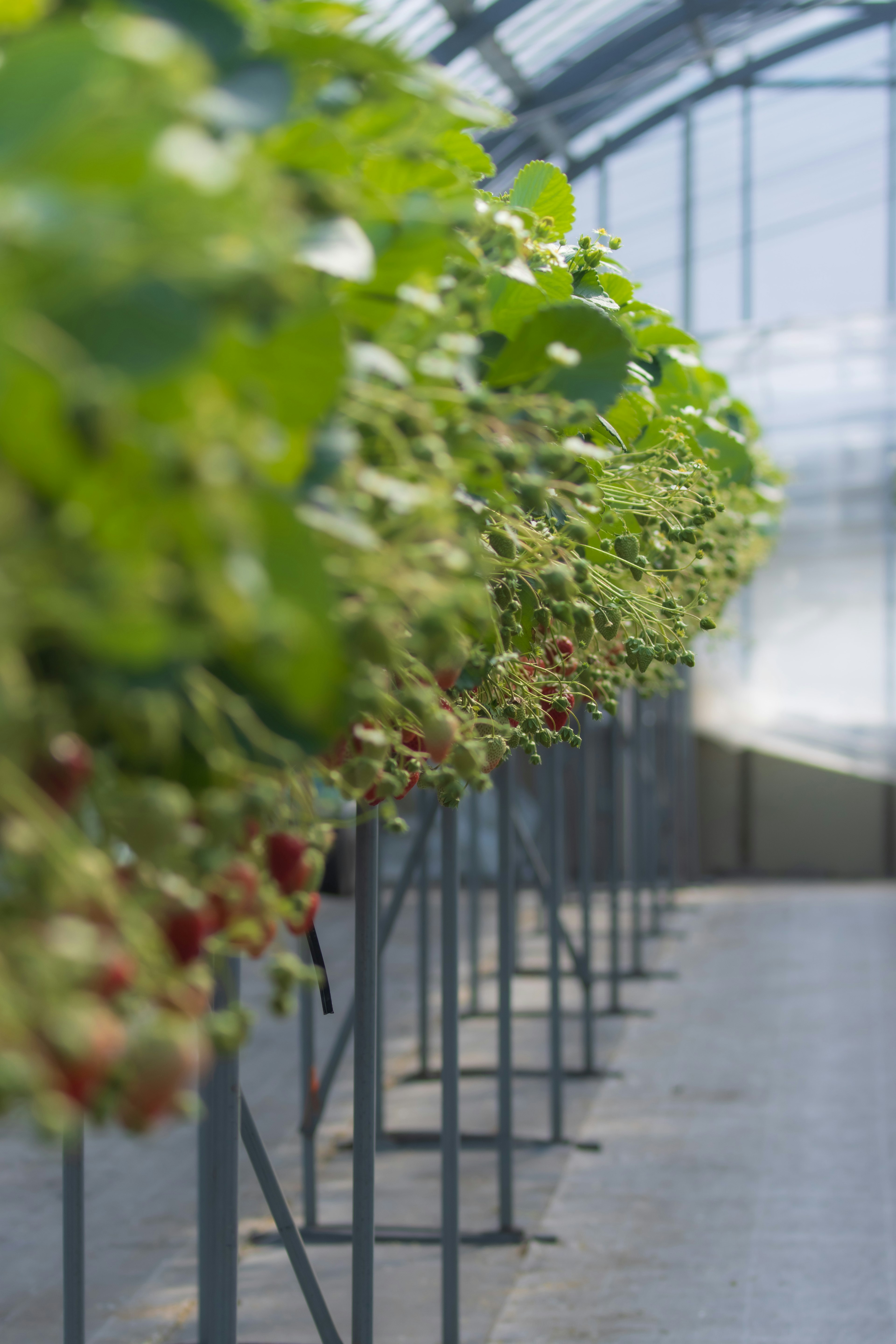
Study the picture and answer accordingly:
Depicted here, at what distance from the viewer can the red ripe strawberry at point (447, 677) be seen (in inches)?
33.5

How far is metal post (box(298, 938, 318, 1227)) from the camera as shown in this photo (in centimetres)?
310

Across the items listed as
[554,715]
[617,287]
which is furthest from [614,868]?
[617,287]

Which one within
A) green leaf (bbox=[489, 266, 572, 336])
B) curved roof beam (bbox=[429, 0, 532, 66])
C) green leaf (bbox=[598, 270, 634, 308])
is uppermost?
curved roof beam (bbox=[429, 0, 532, 66])

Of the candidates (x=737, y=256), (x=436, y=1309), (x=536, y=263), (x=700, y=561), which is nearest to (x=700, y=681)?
(x=737, y=256)

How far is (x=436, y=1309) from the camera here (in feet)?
9.49

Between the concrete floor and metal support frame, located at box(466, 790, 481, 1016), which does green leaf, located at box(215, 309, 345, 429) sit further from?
metal support frame, located at box(466, 790, 481, 1016)

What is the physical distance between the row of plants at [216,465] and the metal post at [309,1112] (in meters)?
2.49

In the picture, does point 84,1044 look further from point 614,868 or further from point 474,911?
point 474,911

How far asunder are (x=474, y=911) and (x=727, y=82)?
6.33m

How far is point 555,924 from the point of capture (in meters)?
3.71

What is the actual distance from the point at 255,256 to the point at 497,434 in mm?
263

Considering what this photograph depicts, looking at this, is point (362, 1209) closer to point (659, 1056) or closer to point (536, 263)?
point (536, 263)

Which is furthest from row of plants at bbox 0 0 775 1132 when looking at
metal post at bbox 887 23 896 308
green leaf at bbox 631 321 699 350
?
metal post at bbox 887 23 896 308

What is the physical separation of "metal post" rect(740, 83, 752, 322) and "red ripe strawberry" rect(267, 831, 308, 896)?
30.7 ft
